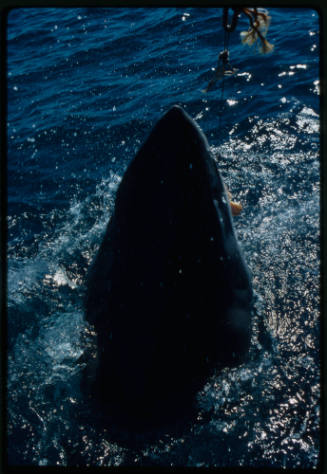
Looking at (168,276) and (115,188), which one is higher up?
(168,276)

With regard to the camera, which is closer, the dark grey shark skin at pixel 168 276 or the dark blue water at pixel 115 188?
the dark grey shark skin at pixel 168 276

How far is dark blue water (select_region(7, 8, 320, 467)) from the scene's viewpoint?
3662 millimetres

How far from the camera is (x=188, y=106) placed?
28.5ft

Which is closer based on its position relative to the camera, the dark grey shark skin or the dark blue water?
the dark grey shark skin

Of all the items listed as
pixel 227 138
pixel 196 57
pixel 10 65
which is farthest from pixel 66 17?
pixel 227 138

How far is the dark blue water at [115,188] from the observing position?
12.0 feet

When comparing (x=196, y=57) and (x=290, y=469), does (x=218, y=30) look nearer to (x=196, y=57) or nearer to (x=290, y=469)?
(x=196, y=57)

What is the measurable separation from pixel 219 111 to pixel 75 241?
4466mm

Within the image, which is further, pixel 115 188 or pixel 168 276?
pixel 115 188

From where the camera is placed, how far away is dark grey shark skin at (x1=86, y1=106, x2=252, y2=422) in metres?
2.97

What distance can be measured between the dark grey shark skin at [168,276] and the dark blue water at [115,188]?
515mm

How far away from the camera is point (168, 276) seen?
3.07 meters

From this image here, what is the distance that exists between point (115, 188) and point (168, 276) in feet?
14.1

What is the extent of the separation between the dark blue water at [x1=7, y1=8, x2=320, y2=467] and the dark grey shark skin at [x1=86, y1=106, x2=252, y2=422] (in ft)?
1.69
